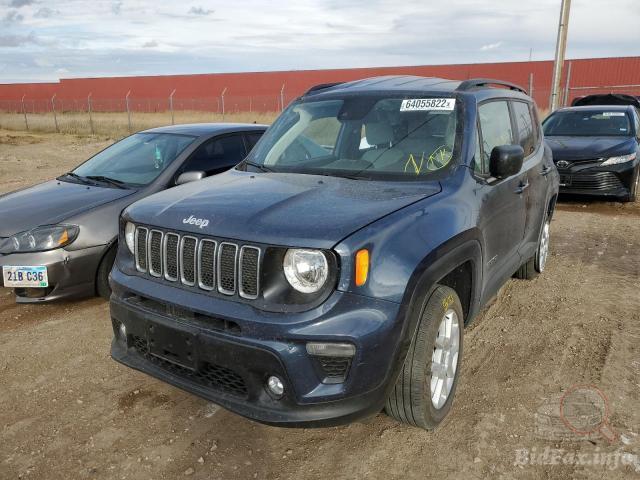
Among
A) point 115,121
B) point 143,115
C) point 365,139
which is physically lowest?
point 115,121

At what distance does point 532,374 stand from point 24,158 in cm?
1706

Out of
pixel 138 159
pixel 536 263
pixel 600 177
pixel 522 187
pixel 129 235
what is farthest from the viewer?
pixel 600 177

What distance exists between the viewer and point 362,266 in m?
2.48

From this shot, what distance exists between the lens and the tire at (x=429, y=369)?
9.07ft

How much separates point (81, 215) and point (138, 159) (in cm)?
112

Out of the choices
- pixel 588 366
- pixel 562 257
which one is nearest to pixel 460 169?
pixel 588 366

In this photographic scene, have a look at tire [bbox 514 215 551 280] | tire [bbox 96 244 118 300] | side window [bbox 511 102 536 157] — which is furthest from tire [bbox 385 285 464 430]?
tire [bbox 96 244 118 300]

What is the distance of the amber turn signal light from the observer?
8.09 ft

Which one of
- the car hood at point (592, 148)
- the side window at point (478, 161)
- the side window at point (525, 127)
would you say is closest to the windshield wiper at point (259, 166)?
the side window at point (478, 161)

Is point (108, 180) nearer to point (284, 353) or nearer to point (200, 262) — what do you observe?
point (200, 262)

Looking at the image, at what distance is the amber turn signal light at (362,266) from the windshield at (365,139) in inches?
40.9

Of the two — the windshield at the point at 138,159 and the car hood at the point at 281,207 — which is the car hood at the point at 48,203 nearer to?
the windshield at the point at 138,159

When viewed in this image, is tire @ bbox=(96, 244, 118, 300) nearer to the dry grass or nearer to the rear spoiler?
the rear spoiler

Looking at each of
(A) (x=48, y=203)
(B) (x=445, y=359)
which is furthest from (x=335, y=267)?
(A) (x=48, y=203)
